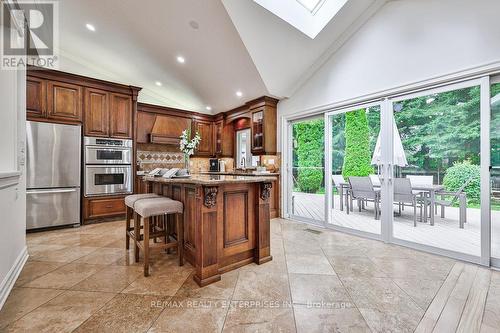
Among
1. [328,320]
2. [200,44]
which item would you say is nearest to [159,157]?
[200,44]

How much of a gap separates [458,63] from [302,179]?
9.05 feet

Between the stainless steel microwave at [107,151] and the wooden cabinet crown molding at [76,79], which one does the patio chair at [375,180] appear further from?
the wooden cabinet crown molding at [76,79]

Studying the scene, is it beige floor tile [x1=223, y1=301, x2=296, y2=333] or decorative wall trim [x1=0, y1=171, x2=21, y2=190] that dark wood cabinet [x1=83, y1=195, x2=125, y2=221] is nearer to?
decorative wall trim [x1=0, y1=171, x2=21, y2=190]

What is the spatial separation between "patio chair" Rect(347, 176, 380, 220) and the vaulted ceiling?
82.1 inches

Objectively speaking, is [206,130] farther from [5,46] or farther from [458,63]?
[458,63]

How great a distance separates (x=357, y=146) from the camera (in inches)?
140

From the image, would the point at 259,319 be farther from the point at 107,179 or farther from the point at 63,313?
the point at 107,179

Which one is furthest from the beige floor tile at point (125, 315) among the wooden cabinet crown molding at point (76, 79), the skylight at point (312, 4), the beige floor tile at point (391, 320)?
the skylight at point (312, 4)

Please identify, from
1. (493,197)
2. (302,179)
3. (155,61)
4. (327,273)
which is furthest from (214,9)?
(493,197)

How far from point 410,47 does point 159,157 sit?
5284 millimetres

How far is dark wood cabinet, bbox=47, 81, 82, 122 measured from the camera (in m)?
3.65

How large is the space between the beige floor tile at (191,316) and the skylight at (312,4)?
13.0ft

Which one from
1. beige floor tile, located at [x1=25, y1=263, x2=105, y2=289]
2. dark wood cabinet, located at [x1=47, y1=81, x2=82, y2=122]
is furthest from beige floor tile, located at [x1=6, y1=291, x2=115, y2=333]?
dark wood cabinet, located at [x1=47, y1=81, x2=82, y2=122]

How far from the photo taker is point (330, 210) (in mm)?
3840
